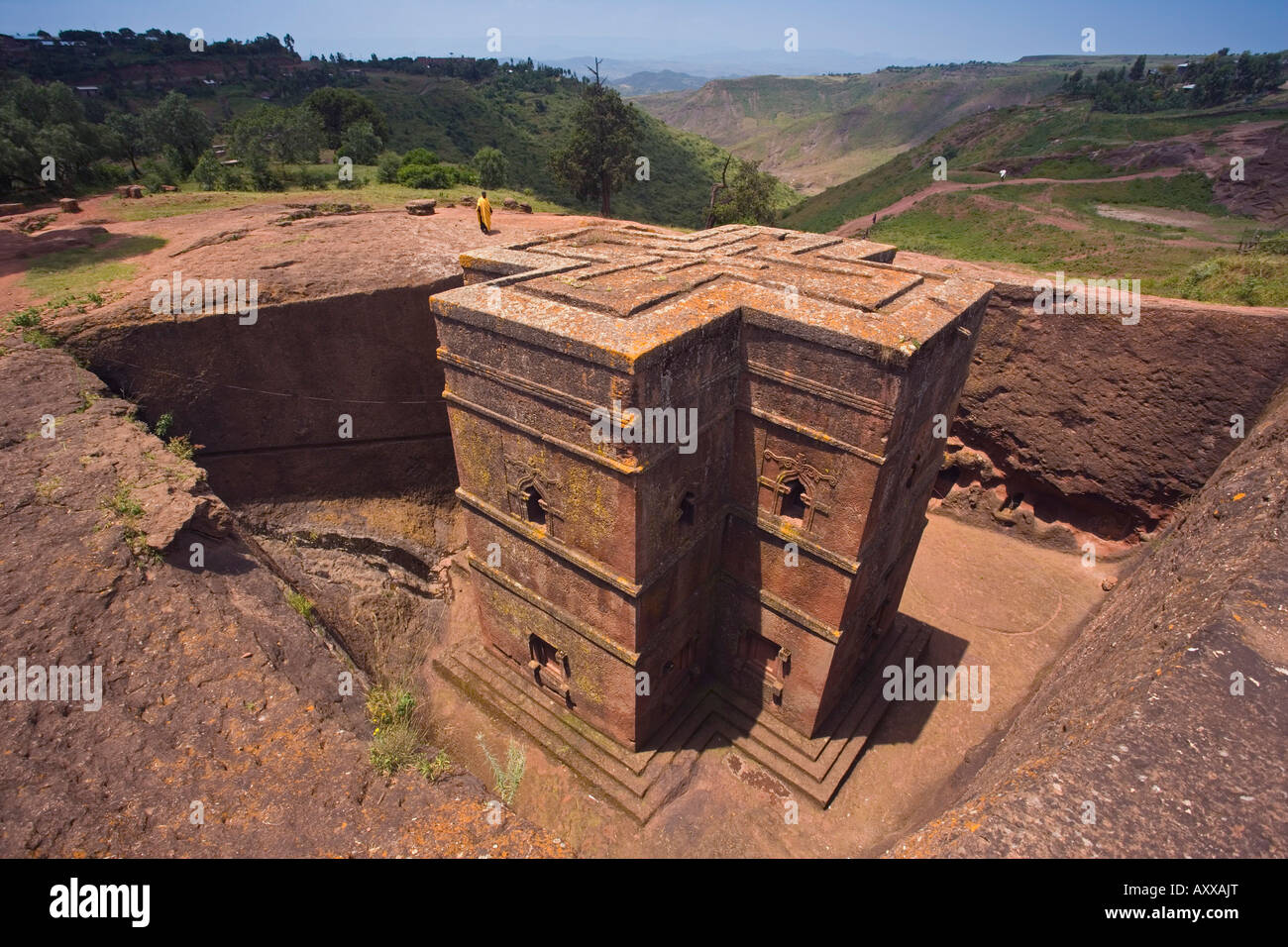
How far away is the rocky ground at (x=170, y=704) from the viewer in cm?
525

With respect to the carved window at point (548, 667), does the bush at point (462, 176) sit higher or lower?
higher

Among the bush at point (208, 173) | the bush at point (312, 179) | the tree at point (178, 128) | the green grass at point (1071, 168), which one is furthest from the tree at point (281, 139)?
the green grass at point (1071, 168)

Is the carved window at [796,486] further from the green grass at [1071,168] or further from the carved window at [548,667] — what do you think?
the green grass at [1071,168]

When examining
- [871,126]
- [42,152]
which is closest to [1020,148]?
[42,152]

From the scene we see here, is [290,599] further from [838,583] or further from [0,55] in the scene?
[0,55]

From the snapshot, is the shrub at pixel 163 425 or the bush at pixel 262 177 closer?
the shrub at pixel 163 425

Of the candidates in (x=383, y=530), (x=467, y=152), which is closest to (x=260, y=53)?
(x=467, y=152)

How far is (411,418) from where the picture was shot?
47.0ft

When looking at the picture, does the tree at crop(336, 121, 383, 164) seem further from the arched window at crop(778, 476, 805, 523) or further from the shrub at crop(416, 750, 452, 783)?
the shrub at crop(416, 750, 452, 783)

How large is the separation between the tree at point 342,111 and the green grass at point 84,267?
89.8 feet

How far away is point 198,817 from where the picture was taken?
5.33m

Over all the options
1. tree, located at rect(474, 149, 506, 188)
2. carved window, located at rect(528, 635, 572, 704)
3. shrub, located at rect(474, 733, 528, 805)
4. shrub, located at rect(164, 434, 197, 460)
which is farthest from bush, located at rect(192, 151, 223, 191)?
shrub, located at rect(474, 733, 528, 805)

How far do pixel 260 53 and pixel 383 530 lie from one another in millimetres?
103790

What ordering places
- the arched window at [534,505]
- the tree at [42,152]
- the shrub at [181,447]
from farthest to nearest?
→ the tree at [42,152] → the shrub at [181,447] → the arched window at [534,505]
